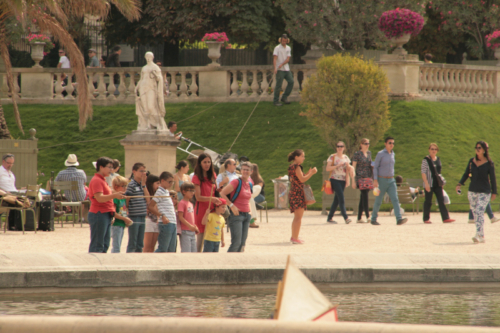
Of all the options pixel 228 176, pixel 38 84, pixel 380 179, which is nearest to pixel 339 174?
pixel 380 179

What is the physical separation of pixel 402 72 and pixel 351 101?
3780 mm

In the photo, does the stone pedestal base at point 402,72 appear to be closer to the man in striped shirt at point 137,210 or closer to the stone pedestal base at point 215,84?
the stone pedestal base at point 215,84

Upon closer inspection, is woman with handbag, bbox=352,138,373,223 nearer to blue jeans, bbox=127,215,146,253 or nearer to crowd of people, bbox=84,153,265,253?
crowd of people, bbox=84,153,265,253

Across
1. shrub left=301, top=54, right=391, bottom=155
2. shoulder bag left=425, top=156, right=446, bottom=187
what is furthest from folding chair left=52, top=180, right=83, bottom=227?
shoulder bag left=425, top=156, right=446, bottom=187

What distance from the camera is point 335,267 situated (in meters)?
8.56

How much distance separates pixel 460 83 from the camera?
23.3m

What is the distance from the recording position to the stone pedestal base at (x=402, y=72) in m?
21.8

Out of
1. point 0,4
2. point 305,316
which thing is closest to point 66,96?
point 0,4

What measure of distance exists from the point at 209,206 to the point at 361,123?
9.29 meters

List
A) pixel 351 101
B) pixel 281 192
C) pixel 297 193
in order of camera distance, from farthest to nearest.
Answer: pixel 351 101 → pixel 281 192 → pixel 297 193

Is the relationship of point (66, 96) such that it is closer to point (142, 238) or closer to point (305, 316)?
point (142, 238)

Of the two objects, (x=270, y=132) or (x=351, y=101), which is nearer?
(x=351, y=101)

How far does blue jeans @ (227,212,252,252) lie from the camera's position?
→ 395 inches

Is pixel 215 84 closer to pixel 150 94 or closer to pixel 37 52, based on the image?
pixel 37 52
